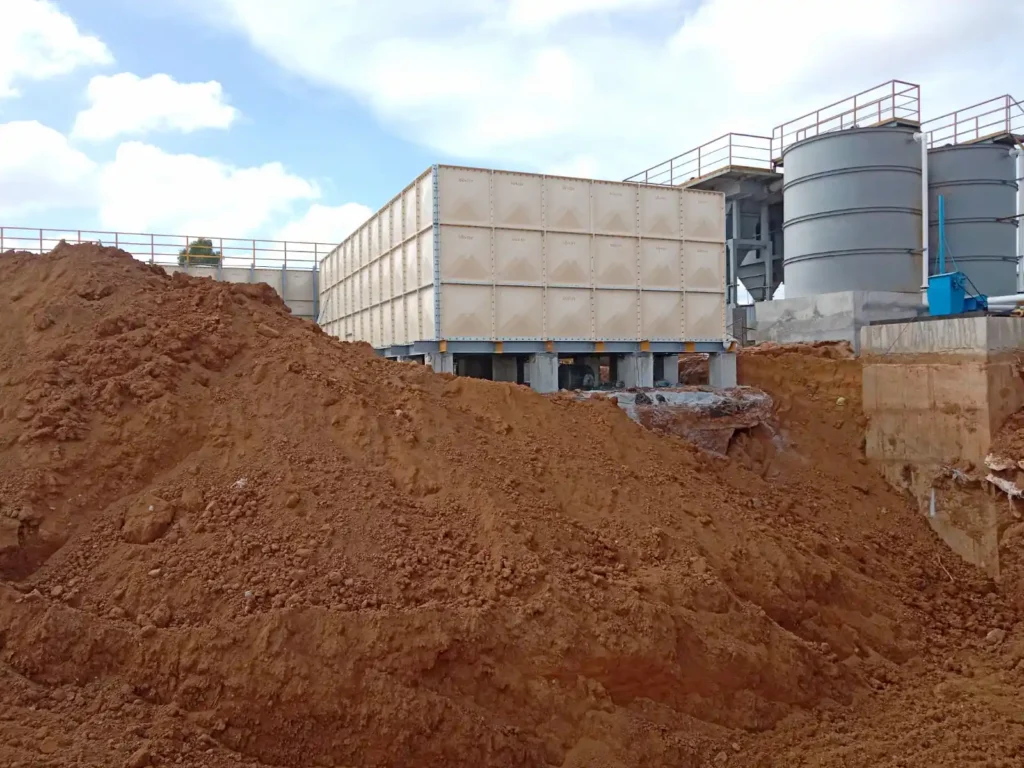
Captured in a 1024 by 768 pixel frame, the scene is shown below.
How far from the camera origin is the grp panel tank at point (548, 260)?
10.4m

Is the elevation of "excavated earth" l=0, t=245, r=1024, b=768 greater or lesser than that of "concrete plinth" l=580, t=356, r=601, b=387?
lesser

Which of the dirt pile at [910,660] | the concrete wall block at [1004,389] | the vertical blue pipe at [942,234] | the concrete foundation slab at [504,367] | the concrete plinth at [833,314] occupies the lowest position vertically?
the dirt pile at [910,660]

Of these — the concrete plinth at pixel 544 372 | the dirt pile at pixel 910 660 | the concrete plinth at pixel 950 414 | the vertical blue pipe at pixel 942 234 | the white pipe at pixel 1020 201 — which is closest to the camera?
the dirt pile at pixel 910 660

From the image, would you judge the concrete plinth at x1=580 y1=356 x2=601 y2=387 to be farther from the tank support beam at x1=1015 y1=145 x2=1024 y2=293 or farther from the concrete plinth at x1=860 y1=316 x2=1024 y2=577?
the tank support beam at x1=1015 y1=145 x2=1024 y2=293

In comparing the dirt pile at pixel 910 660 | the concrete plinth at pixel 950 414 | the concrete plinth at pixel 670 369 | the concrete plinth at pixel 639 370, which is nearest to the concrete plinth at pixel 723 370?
the concrete plinth at pixel 670 369

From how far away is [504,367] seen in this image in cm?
1172

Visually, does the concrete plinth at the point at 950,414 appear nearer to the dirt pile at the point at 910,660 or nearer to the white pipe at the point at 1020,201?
the dirt pile at the point at 910,660

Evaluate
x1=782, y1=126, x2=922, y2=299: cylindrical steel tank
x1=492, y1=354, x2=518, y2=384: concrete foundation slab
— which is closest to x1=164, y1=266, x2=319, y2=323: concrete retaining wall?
x1=492, y1=354, x2=518, y2=384: concrete foundation slab

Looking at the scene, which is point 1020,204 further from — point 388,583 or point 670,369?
point 388,583

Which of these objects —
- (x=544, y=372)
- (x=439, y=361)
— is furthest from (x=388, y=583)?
(x=544, y=372)

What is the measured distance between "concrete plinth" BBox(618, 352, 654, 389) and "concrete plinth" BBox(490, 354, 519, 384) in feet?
5.95

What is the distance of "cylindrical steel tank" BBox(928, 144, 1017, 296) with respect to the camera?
17.4m

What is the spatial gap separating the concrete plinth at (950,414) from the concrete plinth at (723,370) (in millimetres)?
2325

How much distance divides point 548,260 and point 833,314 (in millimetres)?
7350
